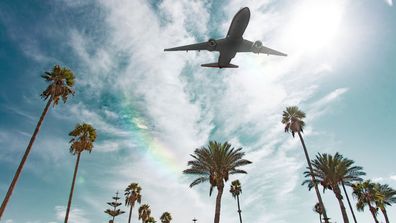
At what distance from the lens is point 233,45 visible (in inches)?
674

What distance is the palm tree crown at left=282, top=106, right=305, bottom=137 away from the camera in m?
38.2

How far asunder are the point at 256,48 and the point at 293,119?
24375 mm

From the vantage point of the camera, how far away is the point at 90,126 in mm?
34375

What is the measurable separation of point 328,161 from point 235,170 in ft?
57.4

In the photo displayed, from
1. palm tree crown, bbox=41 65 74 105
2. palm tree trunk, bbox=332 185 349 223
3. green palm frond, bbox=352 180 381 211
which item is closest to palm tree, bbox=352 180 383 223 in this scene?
green palm frond, bbox=352 180 381 211

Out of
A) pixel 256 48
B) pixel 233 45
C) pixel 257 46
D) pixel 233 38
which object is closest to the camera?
pixel 233 38

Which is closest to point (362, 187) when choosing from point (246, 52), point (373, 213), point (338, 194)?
point (373, 213)

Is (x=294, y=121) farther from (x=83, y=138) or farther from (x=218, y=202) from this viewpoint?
(x=83, y=138)

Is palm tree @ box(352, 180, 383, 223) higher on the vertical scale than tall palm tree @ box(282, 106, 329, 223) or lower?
lower

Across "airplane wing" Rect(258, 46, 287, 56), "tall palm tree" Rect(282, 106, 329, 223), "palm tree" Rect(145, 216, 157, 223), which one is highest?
"tall palm tree" Rect(282, 106, 329, 223)

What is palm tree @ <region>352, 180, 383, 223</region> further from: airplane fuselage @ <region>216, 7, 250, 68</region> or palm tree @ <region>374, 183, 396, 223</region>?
airplane fuselage @ <region>216, 7, 250, 68</region>

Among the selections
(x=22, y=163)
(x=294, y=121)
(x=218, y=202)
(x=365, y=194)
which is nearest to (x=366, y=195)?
(x=365, y=194)

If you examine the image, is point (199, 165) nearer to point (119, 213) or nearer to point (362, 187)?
point (362, 187)

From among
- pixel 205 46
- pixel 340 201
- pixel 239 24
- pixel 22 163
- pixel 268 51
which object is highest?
pixel 268 51
